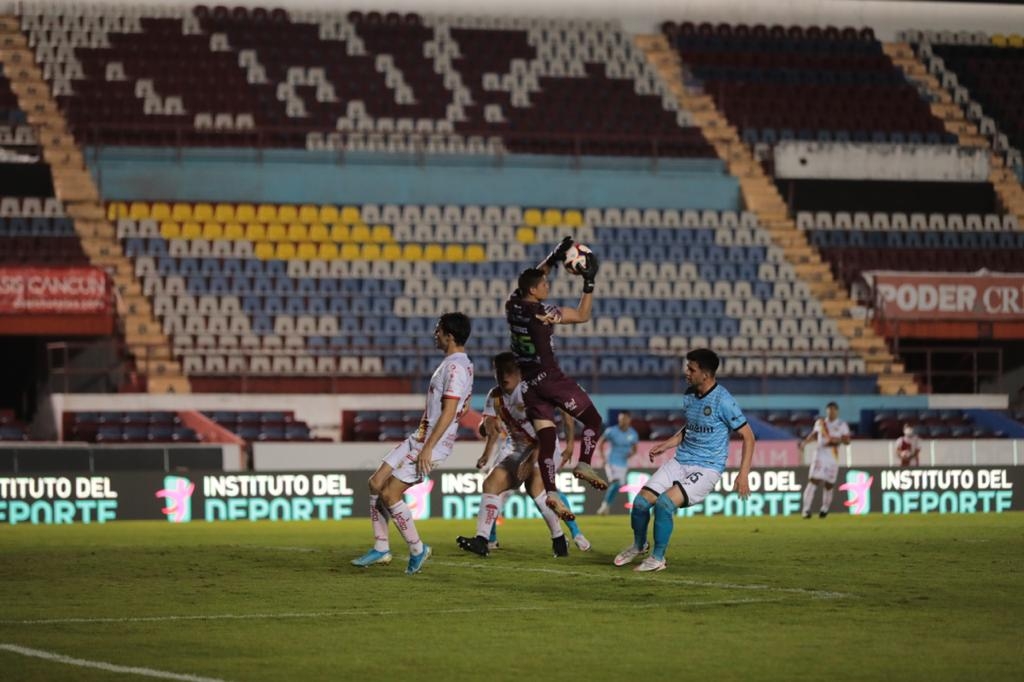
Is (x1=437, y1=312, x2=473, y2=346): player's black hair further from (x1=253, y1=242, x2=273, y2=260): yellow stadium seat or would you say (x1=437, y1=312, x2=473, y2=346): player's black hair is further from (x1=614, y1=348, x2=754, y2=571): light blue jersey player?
(x1=253, y1=242, x2=273, y2=260): yellow stadium seat

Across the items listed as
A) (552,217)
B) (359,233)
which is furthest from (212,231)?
(552,217)

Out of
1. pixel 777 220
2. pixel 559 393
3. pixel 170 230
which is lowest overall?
pixel 559 393

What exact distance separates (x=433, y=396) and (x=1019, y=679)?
6.82 metres

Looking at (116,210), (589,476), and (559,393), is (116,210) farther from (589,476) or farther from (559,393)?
(589,476)

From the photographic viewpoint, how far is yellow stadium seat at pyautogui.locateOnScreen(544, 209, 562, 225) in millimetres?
45625

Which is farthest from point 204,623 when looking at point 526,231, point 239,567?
point 526,231

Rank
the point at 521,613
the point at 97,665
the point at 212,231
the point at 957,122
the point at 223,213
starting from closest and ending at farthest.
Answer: the point at 97,665 → the point at 521,613 → the point at 212,231 → the point at 223,213 → the point at 957,122

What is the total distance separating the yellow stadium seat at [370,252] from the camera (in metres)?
43.4

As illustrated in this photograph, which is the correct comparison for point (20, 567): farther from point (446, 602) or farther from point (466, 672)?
point (466, 672)

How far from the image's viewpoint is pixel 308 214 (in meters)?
44.4

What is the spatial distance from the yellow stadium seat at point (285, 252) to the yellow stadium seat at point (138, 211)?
3232mm

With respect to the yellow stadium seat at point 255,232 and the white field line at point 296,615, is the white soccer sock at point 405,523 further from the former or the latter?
the yellow stadium seat at point 255,232

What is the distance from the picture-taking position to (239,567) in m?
16.6

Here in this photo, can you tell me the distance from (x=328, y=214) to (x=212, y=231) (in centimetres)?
308
